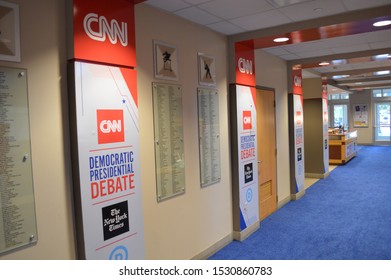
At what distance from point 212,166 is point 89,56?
195cm

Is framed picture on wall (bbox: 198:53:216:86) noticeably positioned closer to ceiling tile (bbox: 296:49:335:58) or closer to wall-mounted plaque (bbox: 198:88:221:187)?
wall-mounted plaque (bbox: 198:88:221:187)

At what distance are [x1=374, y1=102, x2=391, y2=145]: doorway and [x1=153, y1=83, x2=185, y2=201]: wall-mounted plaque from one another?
1471 cm

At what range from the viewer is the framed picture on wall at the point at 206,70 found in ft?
11.3

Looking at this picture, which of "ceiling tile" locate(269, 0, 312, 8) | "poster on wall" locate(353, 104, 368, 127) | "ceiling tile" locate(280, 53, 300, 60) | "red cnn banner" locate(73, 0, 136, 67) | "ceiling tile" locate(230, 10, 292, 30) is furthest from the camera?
"poster on wall" locate(353, 104, 368, 127)

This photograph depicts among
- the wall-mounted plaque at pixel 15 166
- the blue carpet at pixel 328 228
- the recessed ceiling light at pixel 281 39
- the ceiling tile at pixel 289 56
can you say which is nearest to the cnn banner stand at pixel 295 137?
the blue carpet at pixel 328 228

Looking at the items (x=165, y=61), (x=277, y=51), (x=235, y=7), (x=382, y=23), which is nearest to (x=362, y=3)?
(x=382, y=23)

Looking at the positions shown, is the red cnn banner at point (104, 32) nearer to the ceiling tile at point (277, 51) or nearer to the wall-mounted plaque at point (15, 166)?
the wall-mounted plaque at point (15, 166)

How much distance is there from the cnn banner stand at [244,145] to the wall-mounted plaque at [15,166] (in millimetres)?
2564

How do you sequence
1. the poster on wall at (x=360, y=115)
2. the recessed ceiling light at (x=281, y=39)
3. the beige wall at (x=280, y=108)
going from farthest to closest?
the poster on wall at (x=360, y=115) → the beige wall at (x=280, y=108) → the recessed ceiling light at (x=281, y=39)

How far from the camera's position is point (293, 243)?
392 centimetres

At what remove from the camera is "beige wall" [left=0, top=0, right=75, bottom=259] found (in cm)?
194

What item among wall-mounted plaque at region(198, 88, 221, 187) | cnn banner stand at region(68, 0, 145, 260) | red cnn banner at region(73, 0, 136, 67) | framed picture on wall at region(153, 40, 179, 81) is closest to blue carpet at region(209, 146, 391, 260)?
wall-mounted plaque at region(198, 88, 221, 187)

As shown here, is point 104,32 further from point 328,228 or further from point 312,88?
point 312,88

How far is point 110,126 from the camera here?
2.34m
